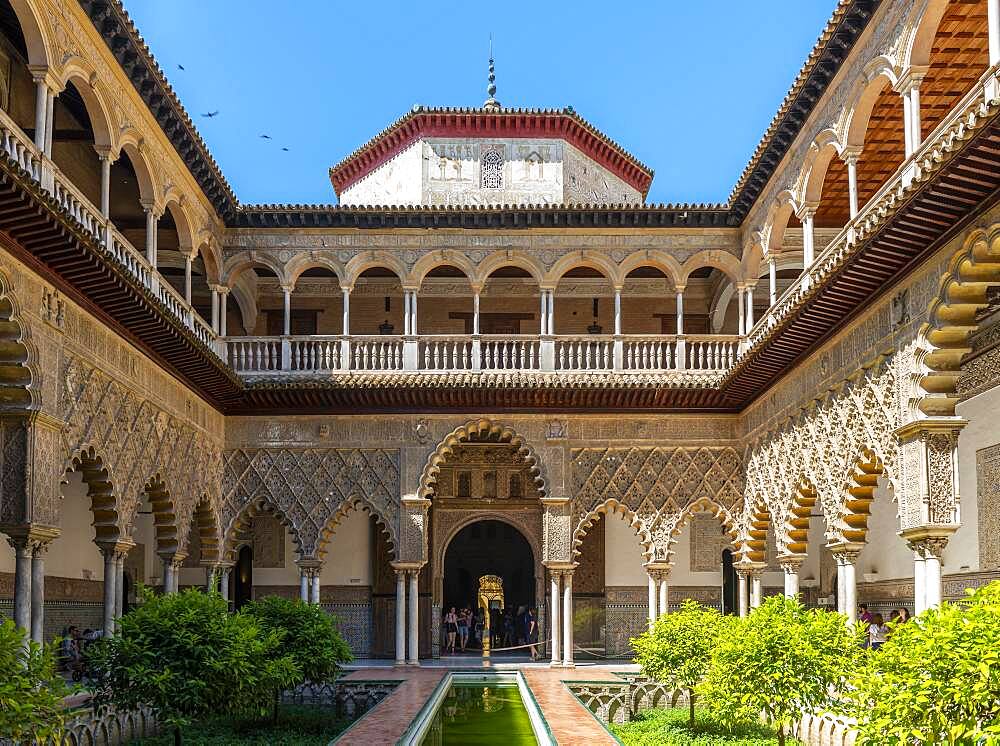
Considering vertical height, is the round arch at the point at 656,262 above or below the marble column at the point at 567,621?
above

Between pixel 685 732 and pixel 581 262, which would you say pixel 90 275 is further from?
pixel 581 262

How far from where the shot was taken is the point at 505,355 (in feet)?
Result: 54.4

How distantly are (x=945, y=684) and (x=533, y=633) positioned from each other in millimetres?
14865

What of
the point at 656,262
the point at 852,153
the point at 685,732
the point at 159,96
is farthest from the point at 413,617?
the point at 852,153

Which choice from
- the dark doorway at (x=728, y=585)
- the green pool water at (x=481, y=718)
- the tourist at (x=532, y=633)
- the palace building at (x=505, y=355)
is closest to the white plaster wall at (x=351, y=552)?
the palace building at (x=505, y=355)

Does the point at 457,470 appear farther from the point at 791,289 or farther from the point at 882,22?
the point at 882,22

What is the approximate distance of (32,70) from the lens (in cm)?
1028

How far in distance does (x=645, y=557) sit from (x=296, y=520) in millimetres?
4884

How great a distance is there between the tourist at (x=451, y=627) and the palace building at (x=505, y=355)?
1.07m

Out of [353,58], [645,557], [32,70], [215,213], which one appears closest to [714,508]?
[645,557]

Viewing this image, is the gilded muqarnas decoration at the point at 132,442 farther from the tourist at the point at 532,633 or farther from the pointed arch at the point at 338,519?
the tourist at the point at 532,633

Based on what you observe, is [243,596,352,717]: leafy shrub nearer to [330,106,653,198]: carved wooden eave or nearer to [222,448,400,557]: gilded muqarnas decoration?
[222,448,400,557]: gilded muqarnas decoration

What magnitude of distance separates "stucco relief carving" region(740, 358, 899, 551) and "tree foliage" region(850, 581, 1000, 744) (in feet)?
14.4

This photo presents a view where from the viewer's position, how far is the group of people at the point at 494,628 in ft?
66.2
